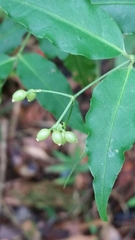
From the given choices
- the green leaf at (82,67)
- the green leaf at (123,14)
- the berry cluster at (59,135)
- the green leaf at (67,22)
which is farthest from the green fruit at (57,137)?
the green leaf at (82,67)

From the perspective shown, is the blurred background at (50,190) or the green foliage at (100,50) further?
the blurred background at (50,190)

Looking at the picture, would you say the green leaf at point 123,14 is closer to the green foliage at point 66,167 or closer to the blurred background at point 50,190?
the blurred background at point 50,190

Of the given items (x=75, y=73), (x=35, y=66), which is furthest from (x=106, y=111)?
(x=75, y=73)

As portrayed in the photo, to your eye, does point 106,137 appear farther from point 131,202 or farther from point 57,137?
point 131,202

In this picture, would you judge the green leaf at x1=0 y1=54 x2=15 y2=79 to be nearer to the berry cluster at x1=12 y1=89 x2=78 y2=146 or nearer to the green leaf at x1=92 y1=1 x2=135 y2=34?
the berry cluster at x1=12 y1=89 x2=78 y2=146

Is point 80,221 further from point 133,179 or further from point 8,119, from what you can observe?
point 8,119

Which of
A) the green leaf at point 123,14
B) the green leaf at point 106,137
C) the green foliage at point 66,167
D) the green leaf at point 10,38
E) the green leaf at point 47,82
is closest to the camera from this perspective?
the green leaf at point 106,137
